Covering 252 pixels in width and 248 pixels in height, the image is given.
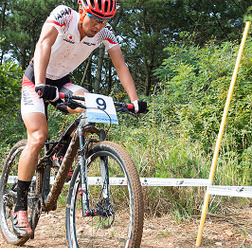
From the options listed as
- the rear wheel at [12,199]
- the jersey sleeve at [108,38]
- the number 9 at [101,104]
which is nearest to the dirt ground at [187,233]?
the rear wheel at [12,199]

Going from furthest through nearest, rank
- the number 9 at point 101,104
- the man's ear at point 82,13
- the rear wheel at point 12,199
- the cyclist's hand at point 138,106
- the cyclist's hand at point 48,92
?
the rear wheel at point 12,199 → the man's ear at point 82,13 → the cyclist's hand at point 138,106 → the number 9 at point 101,104 → the cyclist's hand at point 48,92

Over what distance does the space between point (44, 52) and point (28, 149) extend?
0.89m

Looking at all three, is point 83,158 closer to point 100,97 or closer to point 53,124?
point 100,97

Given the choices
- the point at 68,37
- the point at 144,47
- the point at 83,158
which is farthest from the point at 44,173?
the point at 144,47

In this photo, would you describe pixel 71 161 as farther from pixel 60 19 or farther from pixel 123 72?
pixel 60 19

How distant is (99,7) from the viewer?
2.44m

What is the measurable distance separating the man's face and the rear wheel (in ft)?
4.48

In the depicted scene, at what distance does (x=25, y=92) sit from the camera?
9.32 feet

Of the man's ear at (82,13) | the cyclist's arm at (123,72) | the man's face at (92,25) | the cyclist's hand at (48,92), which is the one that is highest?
the man's ear at (82,13)

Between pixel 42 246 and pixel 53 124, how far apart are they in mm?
6295

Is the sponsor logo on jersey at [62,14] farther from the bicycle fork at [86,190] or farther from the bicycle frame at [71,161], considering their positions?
the bicycle fork at [86,190]

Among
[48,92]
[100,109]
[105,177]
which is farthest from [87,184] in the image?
[48,92]

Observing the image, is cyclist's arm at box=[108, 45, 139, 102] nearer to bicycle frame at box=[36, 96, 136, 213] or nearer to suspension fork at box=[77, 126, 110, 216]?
bicycle frame at box=[36, 96, 136, 213]

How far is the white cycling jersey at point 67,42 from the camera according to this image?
2625 millimetres
